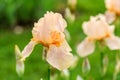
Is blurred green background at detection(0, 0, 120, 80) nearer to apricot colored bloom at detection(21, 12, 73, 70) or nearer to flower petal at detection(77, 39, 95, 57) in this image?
flower petal at detection(77, 39, 95, 57)

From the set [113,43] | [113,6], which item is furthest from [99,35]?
[113,6]

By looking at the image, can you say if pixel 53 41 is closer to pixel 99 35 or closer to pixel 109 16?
pixel 99 35

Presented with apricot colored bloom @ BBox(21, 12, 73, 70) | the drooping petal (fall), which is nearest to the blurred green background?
the drooping petal (fall)

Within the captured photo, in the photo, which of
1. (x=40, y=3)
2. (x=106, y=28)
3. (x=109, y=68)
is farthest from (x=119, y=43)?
(x=40, y=3)

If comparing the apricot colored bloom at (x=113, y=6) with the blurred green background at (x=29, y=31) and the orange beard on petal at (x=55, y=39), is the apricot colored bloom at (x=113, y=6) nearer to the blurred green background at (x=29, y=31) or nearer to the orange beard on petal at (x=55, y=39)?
the orange beard on petal at (x=55, y=39)

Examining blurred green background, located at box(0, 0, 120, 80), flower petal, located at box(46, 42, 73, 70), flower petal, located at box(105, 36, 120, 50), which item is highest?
blurred green background, located at box(0, 0, 120, 80)

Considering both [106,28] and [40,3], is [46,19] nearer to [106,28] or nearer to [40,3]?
[106,28]
